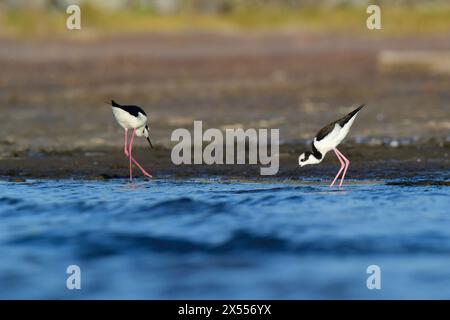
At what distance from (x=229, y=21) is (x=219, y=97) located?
16.3 metres

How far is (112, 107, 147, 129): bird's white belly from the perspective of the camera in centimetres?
1178

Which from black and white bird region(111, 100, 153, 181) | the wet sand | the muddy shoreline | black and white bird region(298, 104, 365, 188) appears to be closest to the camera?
black and white bird region(298, 104, 365, 188)

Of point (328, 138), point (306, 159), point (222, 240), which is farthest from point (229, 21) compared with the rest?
point (222, 240)

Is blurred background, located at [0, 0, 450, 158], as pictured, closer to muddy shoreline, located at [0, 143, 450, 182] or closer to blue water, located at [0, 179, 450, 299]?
muddy shoreline, located at [0, 143, 450, 182]

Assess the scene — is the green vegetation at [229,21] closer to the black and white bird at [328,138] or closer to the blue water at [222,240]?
the black and white bird at [328,138]

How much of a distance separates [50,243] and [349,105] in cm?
1088

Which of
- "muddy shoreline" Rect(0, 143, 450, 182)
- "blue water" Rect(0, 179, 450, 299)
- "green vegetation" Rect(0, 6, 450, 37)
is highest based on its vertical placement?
"green vegetation" Rect(0, 6, 450, 37)

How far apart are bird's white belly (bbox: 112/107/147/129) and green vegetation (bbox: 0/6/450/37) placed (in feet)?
64.5

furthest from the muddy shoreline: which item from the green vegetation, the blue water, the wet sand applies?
the green vegetation

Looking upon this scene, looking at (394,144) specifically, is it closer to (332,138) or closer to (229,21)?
(332,138)

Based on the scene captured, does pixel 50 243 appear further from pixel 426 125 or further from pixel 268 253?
pixel 426 125

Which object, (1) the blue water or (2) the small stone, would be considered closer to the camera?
(1) the blue water

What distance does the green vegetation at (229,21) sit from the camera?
32531 mm

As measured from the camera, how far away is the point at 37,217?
29.9 ft
